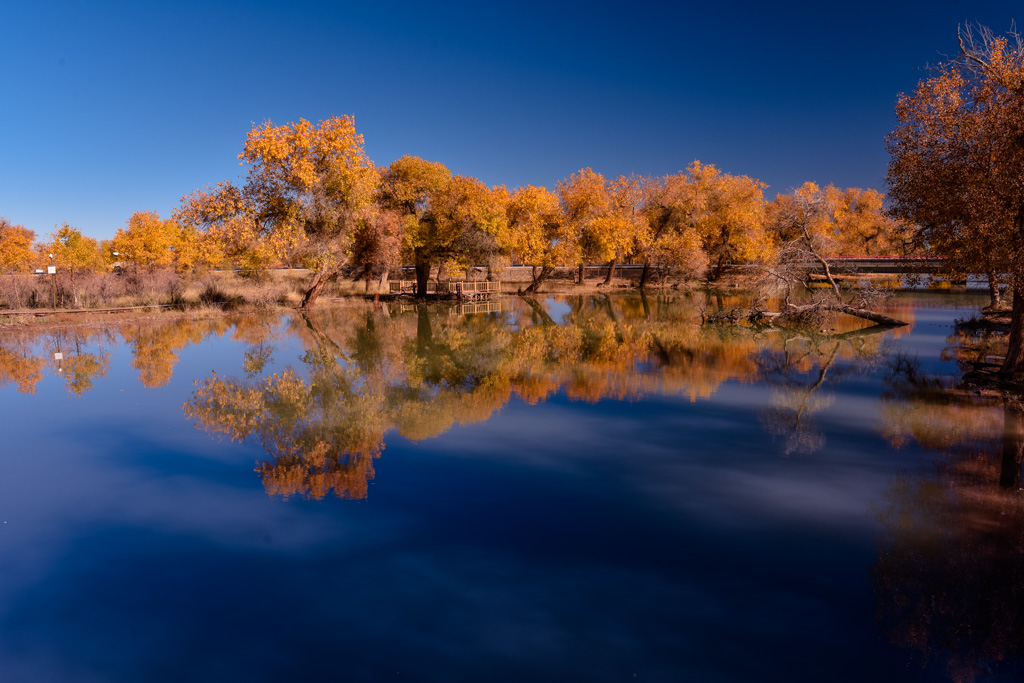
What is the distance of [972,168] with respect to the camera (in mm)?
13070

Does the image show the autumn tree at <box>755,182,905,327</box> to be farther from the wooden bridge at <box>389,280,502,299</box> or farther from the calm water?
the wooden bridge at <box>389,280,502,299</box>

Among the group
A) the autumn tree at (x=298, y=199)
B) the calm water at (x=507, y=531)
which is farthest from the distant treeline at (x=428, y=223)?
the calm water at (x=507, y=531)

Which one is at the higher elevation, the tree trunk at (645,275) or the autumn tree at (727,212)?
the autumn tree at (727,212)

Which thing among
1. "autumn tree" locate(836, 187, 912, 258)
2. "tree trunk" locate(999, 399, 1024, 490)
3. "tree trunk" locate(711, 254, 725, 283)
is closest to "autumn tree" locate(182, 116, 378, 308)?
"tree trunk" locate(999, 399, 1024, 490)

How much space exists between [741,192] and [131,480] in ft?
185

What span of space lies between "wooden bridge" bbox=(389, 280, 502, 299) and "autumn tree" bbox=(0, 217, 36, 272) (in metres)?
31.5

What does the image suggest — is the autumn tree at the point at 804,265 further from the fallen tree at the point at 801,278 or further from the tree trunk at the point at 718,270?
the tree trunk at the point at 718,270

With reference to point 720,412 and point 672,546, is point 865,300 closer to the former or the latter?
point 720,412

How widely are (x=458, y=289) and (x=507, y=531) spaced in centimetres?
3704

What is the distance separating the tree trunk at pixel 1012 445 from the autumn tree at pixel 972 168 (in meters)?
2.99

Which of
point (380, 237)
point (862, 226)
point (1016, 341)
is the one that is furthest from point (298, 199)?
point (862, 226)

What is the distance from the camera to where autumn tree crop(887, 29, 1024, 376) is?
1238cm

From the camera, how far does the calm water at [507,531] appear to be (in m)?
4.70

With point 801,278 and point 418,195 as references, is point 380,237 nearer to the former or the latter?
point 418,195
